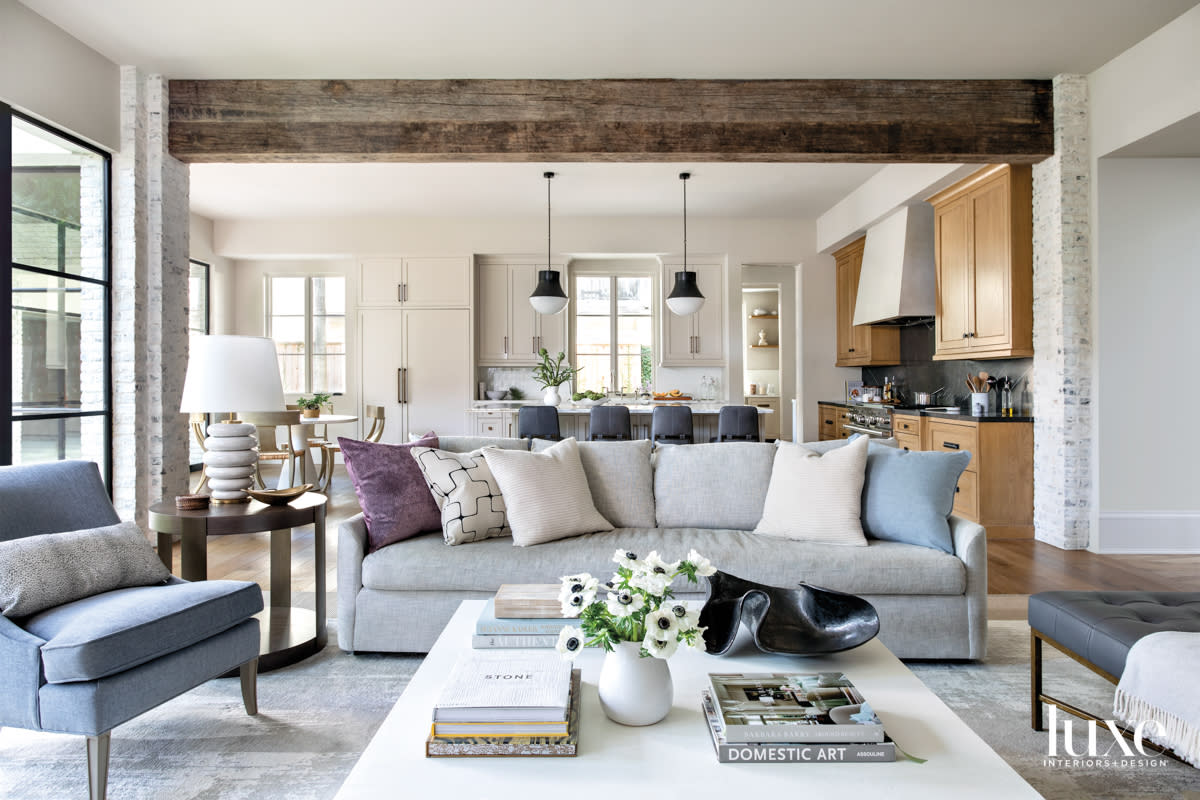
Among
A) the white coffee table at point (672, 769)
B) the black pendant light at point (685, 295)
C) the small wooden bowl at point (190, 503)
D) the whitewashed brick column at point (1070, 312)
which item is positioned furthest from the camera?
the black pendant light at point (685, 295)

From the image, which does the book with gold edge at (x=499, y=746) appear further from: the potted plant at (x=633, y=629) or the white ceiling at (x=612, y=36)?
the white ceiling at (x=612, y=36)

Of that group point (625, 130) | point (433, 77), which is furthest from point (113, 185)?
point (625, 130)

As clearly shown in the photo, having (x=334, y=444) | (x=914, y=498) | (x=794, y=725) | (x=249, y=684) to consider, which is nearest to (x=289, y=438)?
(x=334, y=444)

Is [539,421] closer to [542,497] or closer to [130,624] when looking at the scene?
[542,497]

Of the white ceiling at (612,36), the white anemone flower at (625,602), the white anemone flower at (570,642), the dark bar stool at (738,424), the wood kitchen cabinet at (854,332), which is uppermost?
the white ceiling at (612,36)

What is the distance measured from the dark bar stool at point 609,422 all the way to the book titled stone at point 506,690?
3.95 m

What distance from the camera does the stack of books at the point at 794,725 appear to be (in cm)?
126

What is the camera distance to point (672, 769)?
1236mm

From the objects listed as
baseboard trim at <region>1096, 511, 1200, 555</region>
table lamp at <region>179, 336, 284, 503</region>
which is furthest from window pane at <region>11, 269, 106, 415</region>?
baseboard trim at <region>1096, 511, 1200, 555</region>

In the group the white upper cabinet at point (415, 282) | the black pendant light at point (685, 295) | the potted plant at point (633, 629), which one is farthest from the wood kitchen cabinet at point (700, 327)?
the potted plant at point (633, 629)

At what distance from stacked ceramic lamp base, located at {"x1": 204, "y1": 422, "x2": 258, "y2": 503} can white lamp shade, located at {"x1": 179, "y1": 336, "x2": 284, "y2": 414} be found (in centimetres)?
12

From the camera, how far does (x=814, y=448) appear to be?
10.0 ft

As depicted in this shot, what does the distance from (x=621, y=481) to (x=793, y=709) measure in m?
1.74

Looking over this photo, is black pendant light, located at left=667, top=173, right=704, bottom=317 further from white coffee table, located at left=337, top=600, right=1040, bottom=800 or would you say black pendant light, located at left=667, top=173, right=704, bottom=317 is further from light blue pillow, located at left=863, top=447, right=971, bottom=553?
white coffee table, located at left=337, top=600, right=1040, bottom=800
